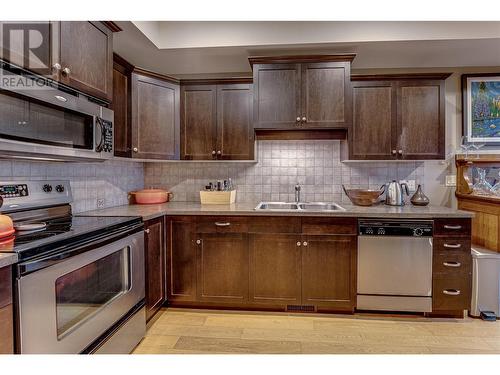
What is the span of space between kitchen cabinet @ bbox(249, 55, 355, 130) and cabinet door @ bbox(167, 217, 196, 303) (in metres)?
1.17

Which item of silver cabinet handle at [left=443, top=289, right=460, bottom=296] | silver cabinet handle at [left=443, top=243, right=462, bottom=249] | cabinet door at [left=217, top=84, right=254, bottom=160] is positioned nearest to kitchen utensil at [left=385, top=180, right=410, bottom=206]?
silver cabinet handle at [left=443, top=243, right=462, bottom=249]

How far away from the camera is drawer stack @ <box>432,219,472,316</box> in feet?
8.25

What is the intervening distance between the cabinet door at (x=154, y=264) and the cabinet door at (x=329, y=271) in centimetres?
119

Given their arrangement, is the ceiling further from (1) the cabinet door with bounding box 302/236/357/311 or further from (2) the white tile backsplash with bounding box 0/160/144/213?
(1) the cabinet door with bounding box 302/236/357/311

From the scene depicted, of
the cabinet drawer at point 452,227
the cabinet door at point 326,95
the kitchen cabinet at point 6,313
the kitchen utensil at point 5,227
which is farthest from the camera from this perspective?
the cabinet door at point 326,95

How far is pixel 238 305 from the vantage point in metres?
2.69

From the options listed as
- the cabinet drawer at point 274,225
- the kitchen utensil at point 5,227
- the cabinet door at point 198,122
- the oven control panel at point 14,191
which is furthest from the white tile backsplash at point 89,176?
the cabinet drawer at point 274,225

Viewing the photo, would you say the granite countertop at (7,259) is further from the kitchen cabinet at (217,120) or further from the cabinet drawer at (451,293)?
the cabinet drawer at (451,293)

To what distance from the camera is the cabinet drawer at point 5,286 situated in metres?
1.13

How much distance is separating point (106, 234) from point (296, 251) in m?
1.50

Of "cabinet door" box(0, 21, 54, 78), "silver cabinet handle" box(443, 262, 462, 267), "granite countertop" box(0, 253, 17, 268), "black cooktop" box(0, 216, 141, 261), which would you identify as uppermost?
"cabinet door" box(0, 21, 54, 78)

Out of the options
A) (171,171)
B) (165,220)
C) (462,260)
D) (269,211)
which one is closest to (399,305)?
(462,260)

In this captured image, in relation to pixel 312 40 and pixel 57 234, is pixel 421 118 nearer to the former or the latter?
pixel 312 40

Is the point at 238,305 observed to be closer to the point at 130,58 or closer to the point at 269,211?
the point at 269,211
